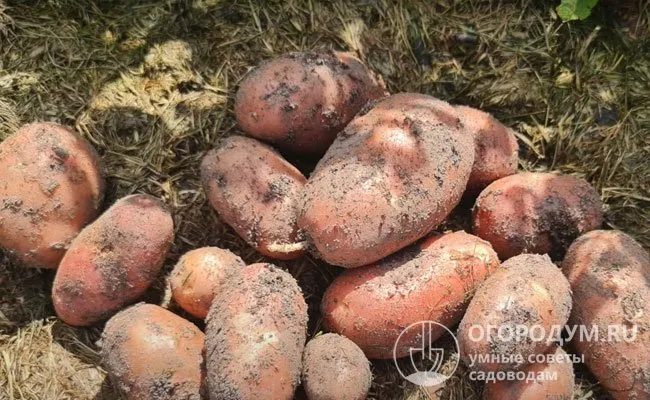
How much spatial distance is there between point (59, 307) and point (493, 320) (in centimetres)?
139

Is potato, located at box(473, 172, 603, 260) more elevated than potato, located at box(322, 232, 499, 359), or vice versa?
potato, located at box(473, 172, 603, 260)

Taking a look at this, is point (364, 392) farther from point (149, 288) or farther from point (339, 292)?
point (149, 288)

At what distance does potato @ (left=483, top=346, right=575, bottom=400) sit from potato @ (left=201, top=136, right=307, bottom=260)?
76 centimetres

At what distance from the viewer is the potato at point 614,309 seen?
2107mm

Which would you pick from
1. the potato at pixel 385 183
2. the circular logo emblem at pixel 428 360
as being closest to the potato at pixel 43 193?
the potato at pixel 385 183

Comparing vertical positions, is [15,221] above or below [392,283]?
above

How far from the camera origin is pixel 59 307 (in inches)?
89.4

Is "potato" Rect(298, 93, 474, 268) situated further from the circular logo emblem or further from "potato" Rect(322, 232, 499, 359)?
the circular logo emblem

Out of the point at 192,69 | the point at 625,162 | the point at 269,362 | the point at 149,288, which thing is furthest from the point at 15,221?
the point at 625,162

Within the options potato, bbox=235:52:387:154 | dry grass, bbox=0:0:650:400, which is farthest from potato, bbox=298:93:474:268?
dry grass, bbox=0:0:650:400

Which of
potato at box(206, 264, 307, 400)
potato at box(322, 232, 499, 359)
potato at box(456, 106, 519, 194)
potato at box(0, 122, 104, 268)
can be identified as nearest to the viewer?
potato at box(206, 264, 307, 400)

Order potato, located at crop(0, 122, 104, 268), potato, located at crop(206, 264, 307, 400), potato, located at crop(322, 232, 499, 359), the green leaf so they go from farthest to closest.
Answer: the green leaf
potato, located at crop(0, 122, 104, 268)
potato, located at crop(322, 232, 499, 359)
potato, located at crop(206, 264, 307, 400)

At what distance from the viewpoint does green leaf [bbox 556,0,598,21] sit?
2.62m

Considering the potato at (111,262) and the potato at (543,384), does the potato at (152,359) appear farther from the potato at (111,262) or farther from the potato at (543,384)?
the potato at (543,384)
